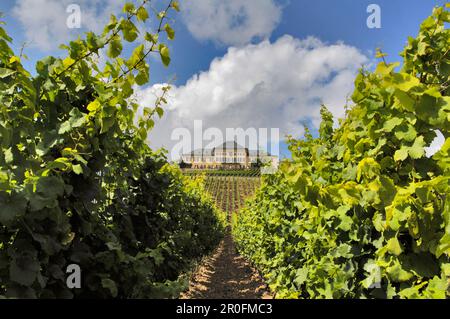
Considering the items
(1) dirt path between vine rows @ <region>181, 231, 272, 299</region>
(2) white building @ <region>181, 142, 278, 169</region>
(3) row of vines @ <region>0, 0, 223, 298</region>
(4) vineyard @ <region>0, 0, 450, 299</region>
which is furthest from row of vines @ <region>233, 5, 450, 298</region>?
(2) white building @ <region>181, 142, 278, 169</region>

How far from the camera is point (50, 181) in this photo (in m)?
1.81

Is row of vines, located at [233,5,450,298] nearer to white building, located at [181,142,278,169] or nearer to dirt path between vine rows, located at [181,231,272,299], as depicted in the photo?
dirt path between vine rows, located at [181,231,272,299]

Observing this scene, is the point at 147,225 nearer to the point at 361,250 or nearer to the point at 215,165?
the point at 361,250

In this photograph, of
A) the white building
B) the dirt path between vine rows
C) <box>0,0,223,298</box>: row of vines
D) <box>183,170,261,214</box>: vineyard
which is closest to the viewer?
<box>0,0,223,298</box>: row of vines

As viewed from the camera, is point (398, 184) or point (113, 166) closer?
point (398, 184)

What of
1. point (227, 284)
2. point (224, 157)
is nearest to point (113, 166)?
point (227, 284)

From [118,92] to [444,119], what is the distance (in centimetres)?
205

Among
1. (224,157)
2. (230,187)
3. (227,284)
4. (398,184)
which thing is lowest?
(227,284)

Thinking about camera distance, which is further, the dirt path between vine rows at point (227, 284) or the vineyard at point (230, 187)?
the vineyard at point (230, 187)

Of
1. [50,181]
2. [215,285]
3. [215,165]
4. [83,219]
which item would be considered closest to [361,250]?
[83,219]

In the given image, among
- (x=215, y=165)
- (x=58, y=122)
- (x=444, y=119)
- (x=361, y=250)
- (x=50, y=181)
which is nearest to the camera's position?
(x=50, y=181)

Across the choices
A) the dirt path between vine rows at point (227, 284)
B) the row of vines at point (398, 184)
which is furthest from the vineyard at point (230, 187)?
the row of vines at point (398, 184)

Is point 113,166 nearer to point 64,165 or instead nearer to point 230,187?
point 64,165

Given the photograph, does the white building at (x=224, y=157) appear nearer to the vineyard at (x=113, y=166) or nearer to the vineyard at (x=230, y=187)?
the vineyard at (x=230, y=187)
